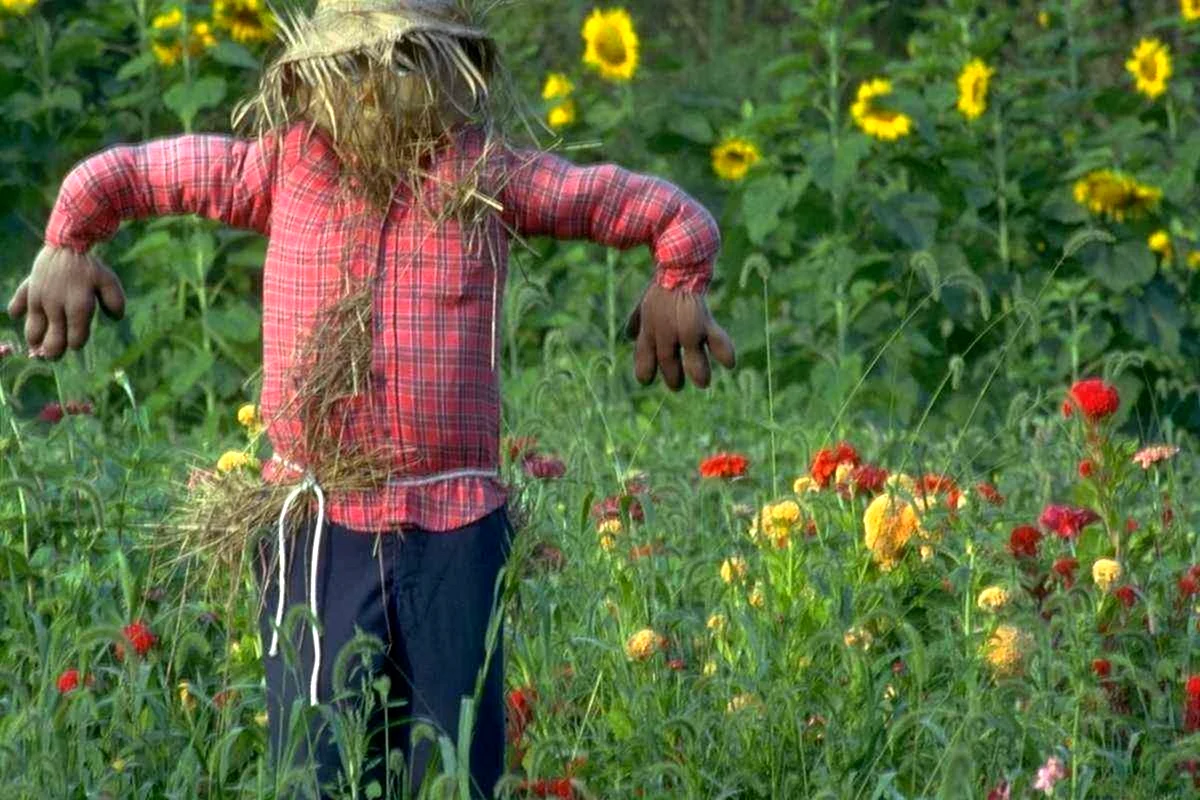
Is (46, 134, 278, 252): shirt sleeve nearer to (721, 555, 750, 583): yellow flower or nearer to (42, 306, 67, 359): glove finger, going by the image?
(42, 306, 67, 359): glove finger

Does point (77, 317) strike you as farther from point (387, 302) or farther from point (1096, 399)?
point (1096, 399)

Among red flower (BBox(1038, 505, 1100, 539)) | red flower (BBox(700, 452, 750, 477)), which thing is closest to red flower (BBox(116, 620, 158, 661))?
red flower (BBox(700, 452, 750, 477))

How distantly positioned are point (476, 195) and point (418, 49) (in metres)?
0.20

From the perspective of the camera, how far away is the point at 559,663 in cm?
358

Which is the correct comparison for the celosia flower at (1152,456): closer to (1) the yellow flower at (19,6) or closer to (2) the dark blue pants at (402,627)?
(2) the dark blue pants at (402,627)

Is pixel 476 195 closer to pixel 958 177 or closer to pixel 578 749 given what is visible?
pixel 578 749

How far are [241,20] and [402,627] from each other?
4.40m

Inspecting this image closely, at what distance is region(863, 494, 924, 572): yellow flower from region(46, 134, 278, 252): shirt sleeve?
40.5 inches

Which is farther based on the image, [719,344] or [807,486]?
[807,486]

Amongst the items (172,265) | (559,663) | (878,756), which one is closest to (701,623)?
(559,663)

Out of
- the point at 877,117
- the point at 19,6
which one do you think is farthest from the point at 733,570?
the point at 19,6

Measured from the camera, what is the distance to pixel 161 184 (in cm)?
302

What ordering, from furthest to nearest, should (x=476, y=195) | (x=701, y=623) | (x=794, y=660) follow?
(x=701, y=623) → (x=794, y=660) → (x=476, y=195)

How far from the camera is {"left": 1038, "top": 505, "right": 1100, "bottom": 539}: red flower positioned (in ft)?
11.8
